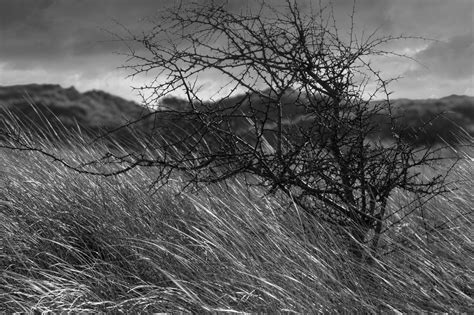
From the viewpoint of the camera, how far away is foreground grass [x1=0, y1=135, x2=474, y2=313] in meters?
2.91

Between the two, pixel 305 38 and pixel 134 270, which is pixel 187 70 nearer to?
pixel 305 38

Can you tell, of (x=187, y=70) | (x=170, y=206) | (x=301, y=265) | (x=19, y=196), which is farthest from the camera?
(x=19, y=196)

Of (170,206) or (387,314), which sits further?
(170,206)

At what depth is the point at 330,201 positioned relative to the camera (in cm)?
374

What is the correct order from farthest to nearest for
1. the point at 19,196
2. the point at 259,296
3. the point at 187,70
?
1. the point at 19,196
2. the point at 187,70
3. the point at 259,296

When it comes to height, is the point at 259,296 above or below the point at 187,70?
below

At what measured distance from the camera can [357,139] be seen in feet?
12.4

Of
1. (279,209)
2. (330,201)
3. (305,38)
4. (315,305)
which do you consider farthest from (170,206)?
(315,305)

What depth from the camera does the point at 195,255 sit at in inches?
127

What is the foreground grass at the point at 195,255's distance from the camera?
291 centimetres

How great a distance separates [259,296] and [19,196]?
98.4 inches

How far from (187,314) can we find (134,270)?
665mm

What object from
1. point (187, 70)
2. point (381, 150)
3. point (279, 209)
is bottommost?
point (279, 209)

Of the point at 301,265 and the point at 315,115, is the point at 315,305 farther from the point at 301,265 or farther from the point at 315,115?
the point at 315,115
